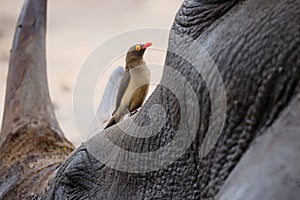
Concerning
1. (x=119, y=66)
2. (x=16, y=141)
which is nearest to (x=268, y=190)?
(x=16, y=141)

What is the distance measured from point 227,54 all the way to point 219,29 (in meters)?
0.05

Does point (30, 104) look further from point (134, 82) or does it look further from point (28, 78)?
point (134, 82)

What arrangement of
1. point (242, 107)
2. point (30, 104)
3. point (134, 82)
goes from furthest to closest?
point (134, 82) → point (30, 104) → point (242, 107)

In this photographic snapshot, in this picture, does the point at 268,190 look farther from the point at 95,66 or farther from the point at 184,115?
the point at 95,66

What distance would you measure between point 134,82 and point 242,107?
1.04m

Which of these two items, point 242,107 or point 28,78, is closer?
point 242,107

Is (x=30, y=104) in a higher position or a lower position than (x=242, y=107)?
lower

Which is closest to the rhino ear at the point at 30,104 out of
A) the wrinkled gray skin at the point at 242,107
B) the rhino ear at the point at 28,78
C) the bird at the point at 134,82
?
the rhino ear at the point at 28,78

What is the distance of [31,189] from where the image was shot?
42.1 inches

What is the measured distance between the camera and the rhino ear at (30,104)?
1.29m

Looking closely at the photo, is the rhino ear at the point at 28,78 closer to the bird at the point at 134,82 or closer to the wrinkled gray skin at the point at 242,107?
the bird at the point at 134,82

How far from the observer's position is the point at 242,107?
0.57 m

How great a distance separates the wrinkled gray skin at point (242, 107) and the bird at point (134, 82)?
626 millimetres

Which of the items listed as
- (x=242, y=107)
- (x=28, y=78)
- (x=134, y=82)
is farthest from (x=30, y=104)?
(x=242, y=107)
